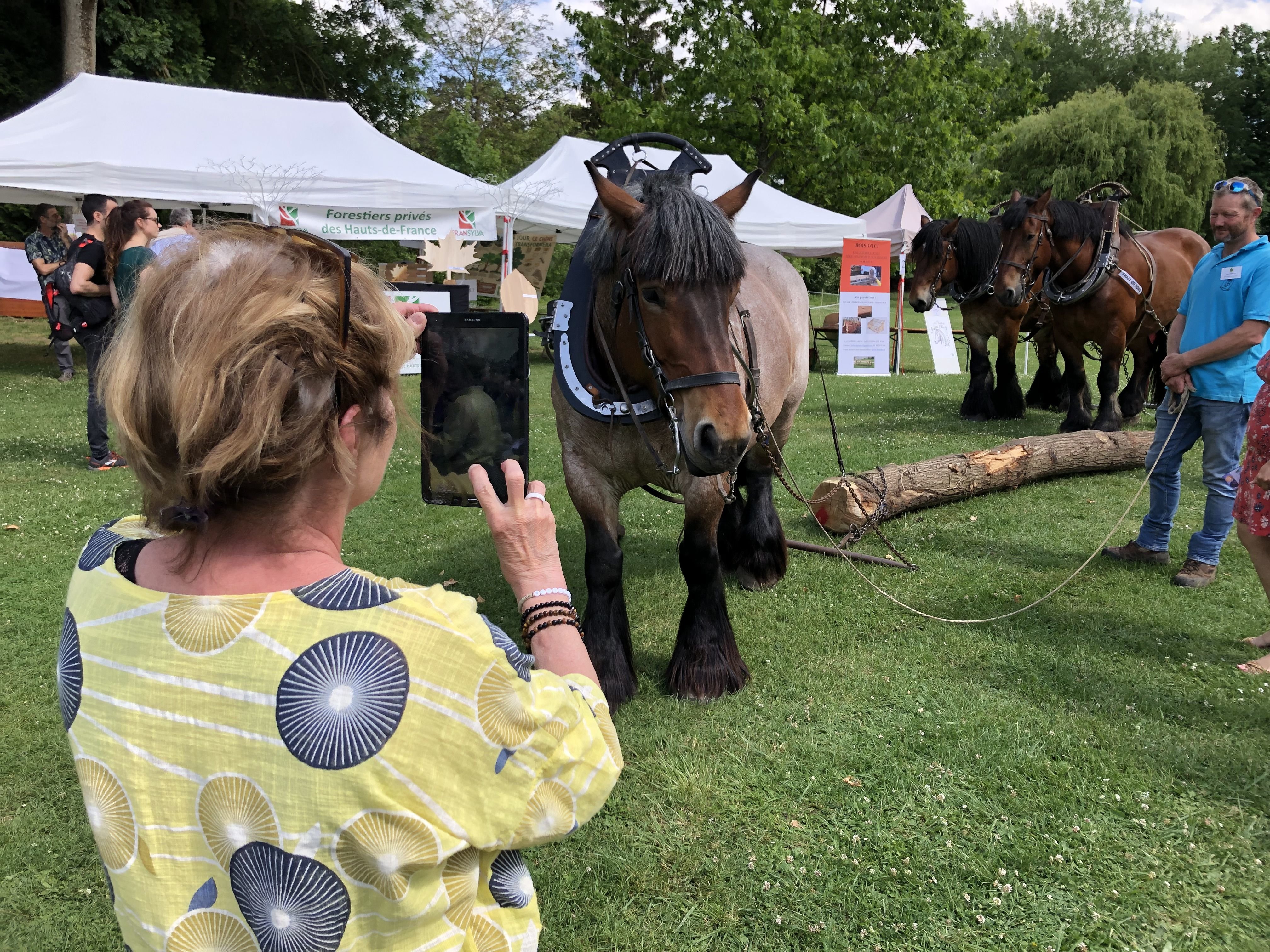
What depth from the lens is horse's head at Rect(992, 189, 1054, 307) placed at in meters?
8.28

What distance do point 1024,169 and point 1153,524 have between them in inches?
1308

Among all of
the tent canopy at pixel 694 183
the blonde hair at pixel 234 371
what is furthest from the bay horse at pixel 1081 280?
the blonde hair at pixel 234 371

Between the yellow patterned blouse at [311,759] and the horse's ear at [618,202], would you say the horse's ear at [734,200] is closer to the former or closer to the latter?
the horse's ear at [618,202]

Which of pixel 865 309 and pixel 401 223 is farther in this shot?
pixel 865 309

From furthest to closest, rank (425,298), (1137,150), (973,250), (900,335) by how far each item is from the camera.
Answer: (1137,150)
(900,335)
(425,298)
(973,250)

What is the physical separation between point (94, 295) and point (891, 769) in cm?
711

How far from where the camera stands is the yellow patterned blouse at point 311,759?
33.7 inches

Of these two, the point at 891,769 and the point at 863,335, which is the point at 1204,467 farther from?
the point at 863,335

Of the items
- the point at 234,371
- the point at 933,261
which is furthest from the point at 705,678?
the point at 933,261

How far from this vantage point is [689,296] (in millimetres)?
2695

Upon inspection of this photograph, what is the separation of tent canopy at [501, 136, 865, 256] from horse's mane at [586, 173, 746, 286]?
439 inches

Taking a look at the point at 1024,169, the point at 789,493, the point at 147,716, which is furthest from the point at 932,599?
the point at 1024,169

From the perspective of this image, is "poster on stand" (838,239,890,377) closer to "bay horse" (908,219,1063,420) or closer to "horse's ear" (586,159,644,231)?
"bay horse" (908,219,1063,420)

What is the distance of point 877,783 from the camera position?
2.84m
